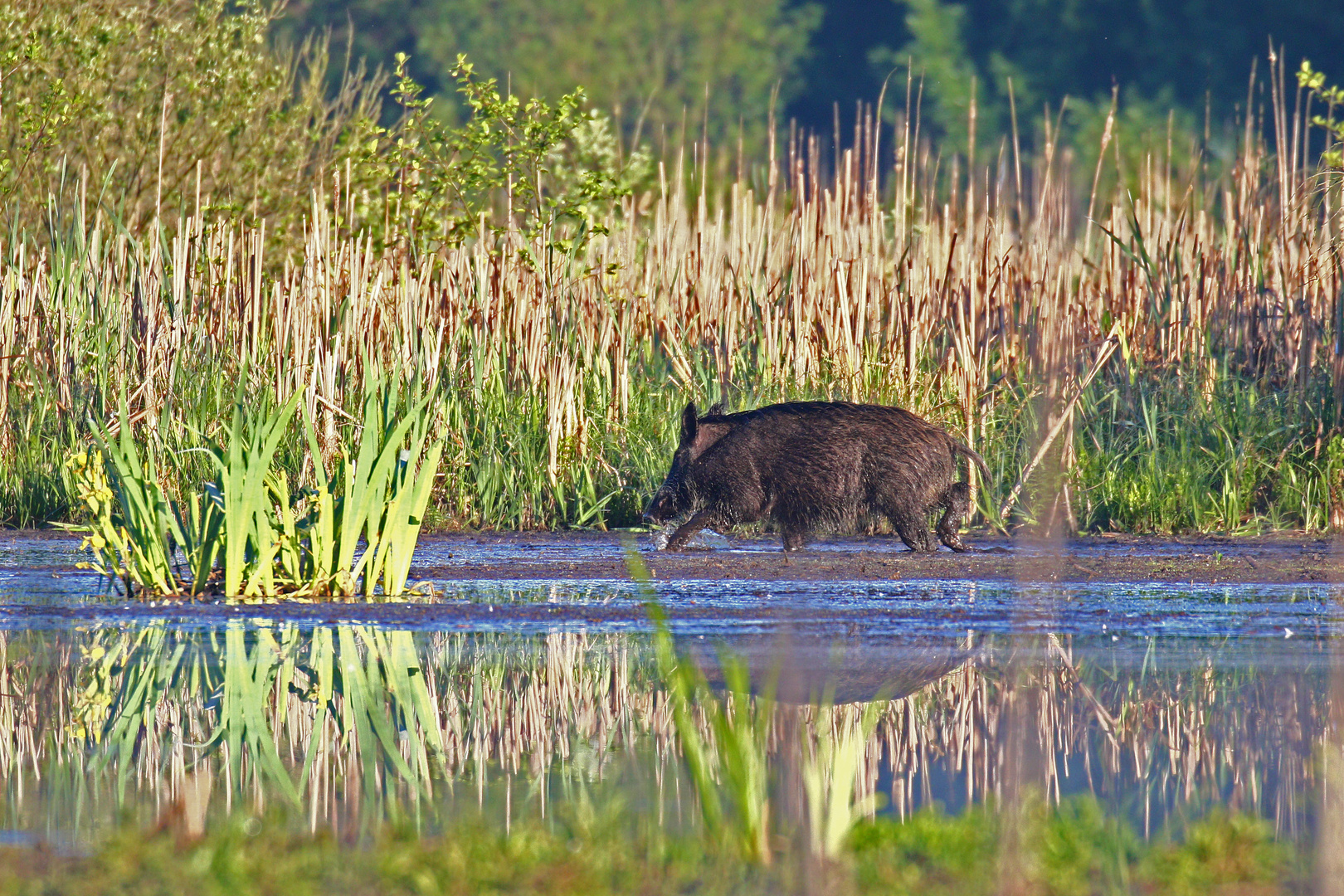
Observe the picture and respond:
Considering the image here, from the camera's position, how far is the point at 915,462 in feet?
26.7

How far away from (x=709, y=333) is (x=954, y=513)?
2342 millimetres

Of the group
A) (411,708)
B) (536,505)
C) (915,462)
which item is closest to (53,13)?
(536,505)

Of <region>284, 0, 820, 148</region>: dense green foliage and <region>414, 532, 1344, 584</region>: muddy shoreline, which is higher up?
<region>284, 0, 820, 148</region>: dense green foliage

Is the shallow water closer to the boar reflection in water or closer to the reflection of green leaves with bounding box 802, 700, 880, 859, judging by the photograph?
the reflection of green leaves with bounding box 802, 700, 880, 859

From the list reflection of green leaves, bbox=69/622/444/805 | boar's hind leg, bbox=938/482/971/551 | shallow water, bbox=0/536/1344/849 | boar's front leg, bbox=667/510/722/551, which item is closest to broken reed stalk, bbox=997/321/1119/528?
boar's hind leg, bbox=938/482/971/551

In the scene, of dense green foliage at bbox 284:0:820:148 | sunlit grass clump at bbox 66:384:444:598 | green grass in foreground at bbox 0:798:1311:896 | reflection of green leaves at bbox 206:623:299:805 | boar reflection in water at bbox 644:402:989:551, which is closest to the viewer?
green grass in foreground at bbox 0:798:1311:896

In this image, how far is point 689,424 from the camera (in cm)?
849

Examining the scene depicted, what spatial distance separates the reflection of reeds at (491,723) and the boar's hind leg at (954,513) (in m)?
2.56

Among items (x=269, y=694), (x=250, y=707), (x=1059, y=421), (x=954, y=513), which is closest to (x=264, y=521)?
(x=269, y=694)

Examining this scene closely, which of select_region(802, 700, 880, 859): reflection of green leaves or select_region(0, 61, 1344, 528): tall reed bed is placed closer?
select_region(802, 700, 880, 859): reflection of green leaves

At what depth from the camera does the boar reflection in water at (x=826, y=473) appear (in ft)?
26.7

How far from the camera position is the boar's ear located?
27.6 feet

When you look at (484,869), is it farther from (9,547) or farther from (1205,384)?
(1205,384)

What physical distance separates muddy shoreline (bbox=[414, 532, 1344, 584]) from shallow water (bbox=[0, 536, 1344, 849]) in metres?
0.32
